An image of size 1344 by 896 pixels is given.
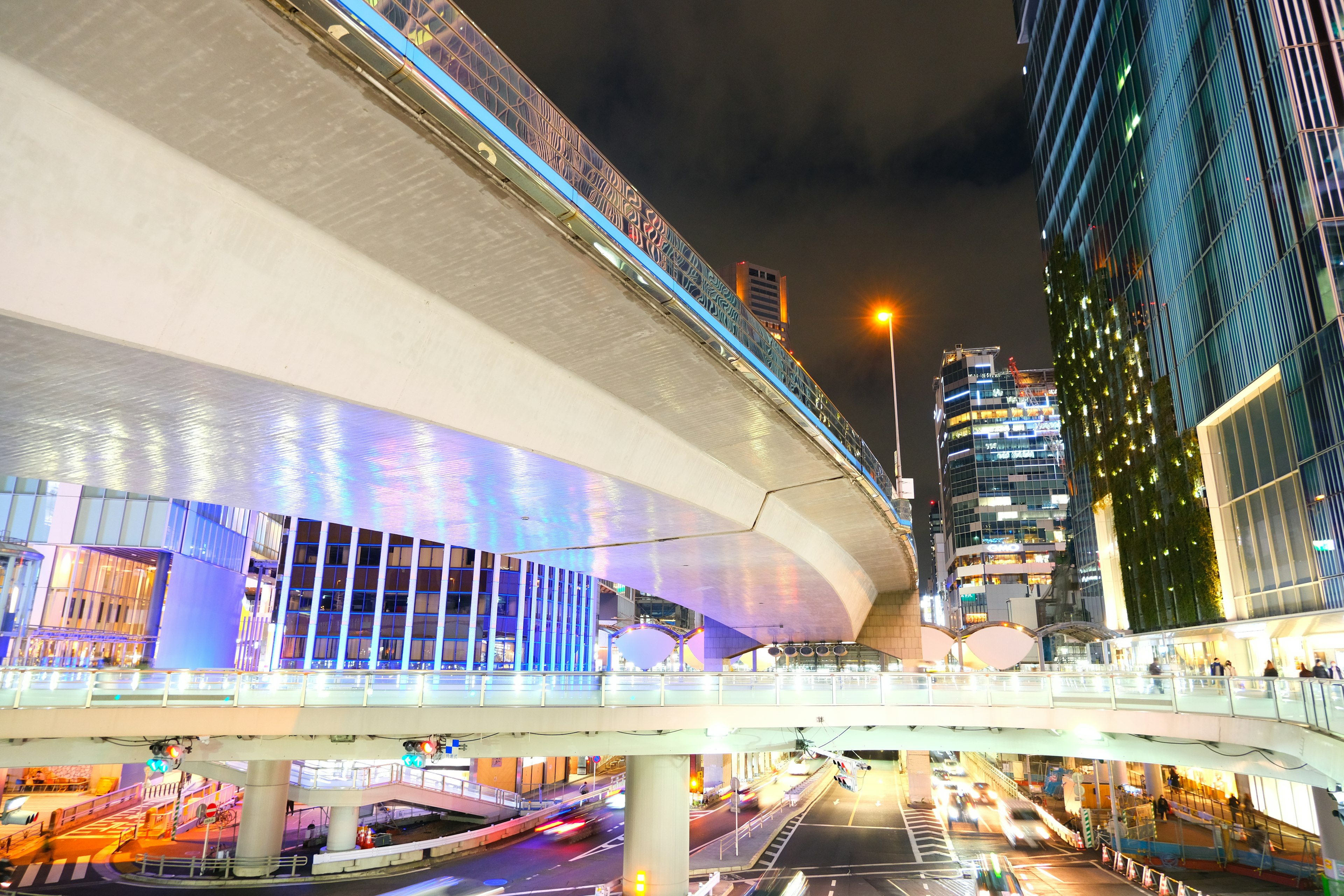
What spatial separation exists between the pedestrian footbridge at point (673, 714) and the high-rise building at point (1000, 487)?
426 ft

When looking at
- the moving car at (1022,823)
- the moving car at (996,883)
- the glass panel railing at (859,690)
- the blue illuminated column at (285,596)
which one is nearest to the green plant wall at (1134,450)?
the moving car at (1022,823)

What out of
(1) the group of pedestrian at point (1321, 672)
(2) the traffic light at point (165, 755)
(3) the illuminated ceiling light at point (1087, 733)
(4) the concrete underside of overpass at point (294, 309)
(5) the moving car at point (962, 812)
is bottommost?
(5) the moving car at point (962, 812)

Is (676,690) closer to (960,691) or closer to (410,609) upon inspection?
(960,691)

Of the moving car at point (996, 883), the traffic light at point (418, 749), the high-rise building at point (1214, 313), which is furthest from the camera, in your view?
the high-rise building at point (1214, 313)

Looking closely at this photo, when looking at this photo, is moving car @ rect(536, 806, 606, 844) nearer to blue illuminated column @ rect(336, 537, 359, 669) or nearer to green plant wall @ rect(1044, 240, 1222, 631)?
green plant wall @ rect(1044, 240, 1222, 631)

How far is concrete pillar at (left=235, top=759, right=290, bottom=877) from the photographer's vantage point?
31172 mm

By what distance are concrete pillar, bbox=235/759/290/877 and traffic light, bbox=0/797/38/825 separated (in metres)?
11.2

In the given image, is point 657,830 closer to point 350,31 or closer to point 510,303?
point 510,303

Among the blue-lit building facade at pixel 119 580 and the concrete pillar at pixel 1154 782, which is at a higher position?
the blue-lit building facade at pixel 119 580

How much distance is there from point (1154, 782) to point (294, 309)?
54562 millimetres

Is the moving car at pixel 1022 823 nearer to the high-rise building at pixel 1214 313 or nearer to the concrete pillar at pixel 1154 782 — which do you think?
the concrete pillar at pixel 1154 782

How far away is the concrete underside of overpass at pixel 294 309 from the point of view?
300 inches

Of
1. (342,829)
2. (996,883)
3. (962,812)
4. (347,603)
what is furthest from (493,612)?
(996,883)

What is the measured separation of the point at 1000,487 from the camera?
156 meters
